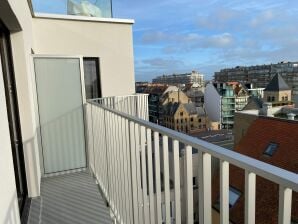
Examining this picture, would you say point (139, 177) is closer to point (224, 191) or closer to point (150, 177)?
point (150, 177)

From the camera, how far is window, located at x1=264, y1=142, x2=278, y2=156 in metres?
8.89

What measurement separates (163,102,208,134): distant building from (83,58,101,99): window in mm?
26953

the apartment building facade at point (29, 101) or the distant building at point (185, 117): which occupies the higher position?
the apartment building facade at point (29, 101)

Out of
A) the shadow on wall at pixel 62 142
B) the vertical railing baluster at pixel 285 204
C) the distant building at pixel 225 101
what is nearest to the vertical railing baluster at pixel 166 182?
the vertical railing baluster at pixel 285 204

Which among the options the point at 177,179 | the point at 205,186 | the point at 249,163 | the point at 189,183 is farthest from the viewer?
the point at 177,179

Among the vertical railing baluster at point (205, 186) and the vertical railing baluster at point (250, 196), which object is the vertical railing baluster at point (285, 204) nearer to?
the vertical railing baluster at point (250, 196)

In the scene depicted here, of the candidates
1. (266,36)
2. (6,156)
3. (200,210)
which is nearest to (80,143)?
(6,156)

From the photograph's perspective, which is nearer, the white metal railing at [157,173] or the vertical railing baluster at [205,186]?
the white metal railing at [157,173]

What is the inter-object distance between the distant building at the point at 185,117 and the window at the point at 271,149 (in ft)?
79.2

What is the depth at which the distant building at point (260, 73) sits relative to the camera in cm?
4847

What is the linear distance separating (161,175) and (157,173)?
5 cm

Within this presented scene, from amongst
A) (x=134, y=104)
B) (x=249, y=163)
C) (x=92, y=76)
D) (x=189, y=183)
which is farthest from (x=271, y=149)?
(x=249, y=163)

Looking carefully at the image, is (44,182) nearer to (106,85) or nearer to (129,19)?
(106,85)

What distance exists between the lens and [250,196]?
0.70 meters
